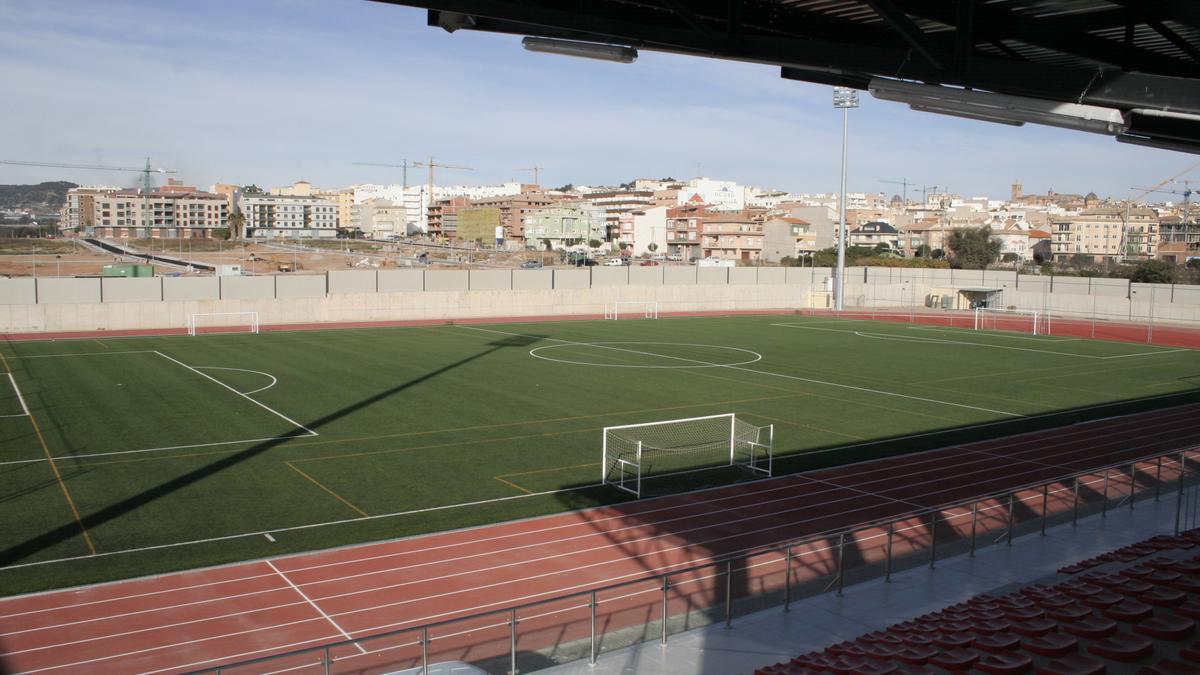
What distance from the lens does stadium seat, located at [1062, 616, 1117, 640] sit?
852 centimetres

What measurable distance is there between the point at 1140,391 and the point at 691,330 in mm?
21842

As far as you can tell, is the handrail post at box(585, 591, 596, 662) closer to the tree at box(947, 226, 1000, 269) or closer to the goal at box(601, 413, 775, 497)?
the goal at box(601, 413, 775, 497)

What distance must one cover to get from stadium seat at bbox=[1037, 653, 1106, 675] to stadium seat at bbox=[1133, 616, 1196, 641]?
→ 1.14 metres

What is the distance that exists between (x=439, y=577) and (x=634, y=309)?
43876 millimetres

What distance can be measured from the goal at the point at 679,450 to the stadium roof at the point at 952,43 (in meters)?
8.54

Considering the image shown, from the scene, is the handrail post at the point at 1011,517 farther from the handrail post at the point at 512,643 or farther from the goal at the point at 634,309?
the goal at the point at 634,309

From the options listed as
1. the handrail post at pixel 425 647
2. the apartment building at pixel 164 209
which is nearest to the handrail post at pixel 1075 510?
the handrail post at pixel 425 647

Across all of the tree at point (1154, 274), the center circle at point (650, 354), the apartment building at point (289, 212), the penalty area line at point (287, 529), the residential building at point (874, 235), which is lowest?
the penalty area line at point (287, 529)

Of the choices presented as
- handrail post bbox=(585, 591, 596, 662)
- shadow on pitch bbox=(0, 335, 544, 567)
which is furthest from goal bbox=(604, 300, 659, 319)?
handrail post bbox=(585, 591, 596, 662)

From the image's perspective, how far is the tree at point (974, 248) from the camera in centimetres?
9612

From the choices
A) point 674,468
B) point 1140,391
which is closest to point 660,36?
point 674,468

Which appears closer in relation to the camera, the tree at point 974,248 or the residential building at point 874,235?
the tree at point 974,248

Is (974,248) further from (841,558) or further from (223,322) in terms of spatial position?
(841,558)

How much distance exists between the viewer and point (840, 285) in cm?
5884
